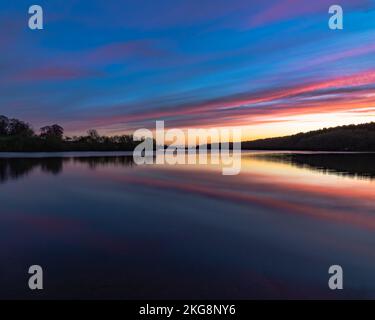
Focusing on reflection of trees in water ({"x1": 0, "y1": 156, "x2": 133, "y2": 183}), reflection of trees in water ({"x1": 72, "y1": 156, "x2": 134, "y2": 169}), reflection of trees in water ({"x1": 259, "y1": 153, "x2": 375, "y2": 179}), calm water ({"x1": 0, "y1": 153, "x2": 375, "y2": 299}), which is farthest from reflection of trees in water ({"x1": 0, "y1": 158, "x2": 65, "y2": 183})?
reflection of trees in water ({"x1": 259, "y1": 153, "x2": 375, "y2": 179})

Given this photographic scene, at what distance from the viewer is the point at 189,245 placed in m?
7.80

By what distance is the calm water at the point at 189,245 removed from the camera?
5512 millimetres

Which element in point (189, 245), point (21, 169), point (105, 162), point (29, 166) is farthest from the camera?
point (105, 162)

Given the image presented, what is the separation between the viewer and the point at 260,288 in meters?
5.49

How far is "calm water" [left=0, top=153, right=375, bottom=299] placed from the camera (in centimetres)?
551

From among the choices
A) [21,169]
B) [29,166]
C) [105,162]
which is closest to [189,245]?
[21,169]

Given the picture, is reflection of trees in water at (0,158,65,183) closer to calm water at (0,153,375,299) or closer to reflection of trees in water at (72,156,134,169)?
reflection of trees in water at (72,156,134,169)

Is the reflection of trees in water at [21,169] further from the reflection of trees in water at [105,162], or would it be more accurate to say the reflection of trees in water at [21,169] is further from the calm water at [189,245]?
the calm water at [189,245]

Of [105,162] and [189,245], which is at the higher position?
[105,162]

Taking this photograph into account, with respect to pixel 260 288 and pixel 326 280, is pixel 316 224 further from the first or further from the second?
pixel 260 288

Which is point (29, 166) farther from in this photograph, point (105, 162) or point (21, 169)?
point (105, 162)

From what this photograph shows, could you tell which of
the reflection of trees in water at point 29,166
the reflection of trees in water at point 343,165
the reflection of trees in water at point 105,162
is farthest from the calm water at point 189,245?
the reflection of trees in water at point 105,162
